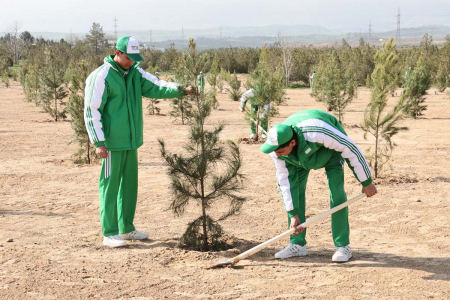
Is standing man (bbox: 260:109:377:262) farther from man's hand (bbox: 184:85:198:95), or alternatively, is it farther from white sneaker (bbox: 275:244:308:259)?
man's hand (bbox: 184:85:198:95)

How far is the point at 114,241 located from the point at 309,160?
226 cm

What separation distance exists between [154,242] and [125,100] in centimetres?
158

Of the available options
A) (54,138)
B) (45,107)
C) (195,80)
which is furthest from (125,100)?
(45,107)

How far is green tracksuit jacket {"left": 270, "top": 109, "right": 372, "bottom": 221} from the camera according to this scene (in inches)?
184

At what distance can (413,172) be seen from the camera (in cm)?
960

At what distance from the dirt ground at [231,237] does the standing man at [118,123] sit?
0.42 meters

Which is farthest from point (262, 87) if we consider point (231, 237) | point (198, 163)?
point (198, 163)

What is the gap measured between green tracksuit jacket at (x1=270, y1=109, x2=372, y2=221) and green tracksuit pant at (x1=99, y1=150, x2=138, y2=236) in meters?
1.68

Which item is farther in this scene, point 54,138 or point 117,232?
point 54,138

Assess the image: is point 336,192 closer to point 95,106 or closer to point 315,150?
point 315,150

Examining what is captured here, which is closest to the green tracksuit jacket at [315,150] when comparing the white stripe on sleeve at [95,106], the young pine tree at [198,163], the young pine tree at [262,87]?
the young pine tree at [198,163]

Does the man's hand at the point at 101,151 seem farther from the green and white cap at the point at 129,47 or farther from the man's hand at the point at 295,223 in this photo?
the man's hand at the point at 295,223

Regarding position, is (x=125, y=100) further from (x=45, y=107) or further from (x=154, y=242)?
(x=45, y=107)

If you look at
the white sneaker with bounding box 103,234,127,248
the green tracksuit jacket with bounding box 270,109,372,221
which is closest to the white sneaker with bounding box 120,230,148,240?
the white sneaker with bounding box 103,234,127,248
